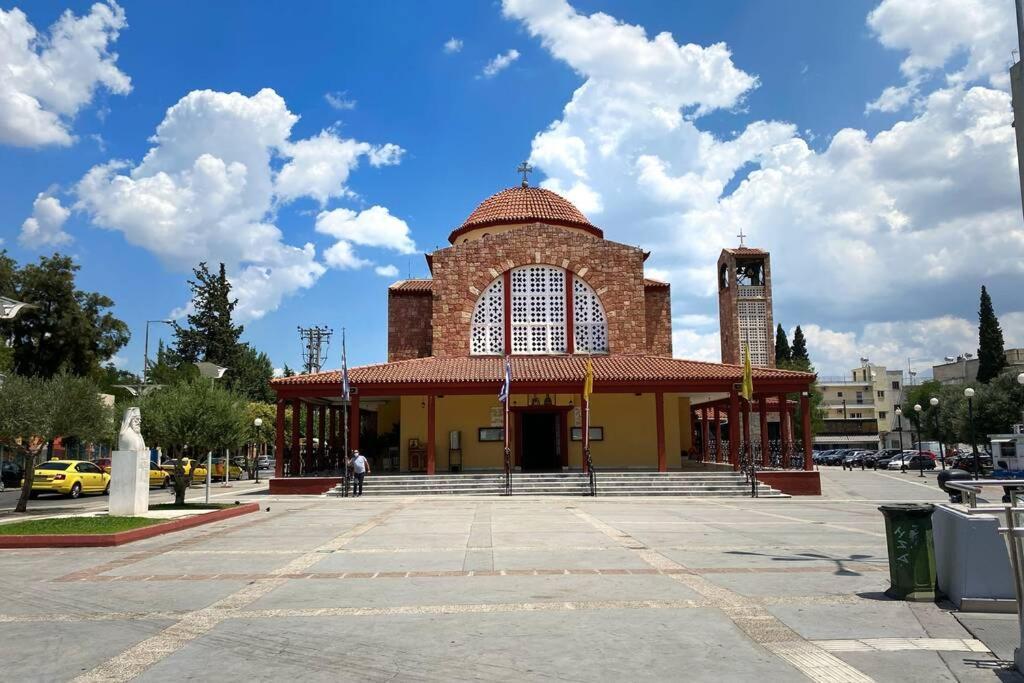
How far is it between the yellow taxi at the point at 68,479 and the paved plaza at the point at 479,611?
46.7 ft

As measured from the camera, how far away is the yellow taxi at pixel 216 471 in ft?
115

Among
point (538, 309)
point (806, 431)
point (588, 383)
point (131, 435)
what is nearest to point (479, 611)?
point (131, 435)

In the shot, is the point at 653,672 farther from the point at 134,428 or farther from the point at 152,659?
the point at 134,428

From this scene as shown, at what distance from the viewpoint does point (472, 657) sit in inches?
213

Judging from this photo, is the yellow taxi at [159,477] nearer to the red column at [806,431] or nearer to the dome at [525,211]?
the dome at [525,211]

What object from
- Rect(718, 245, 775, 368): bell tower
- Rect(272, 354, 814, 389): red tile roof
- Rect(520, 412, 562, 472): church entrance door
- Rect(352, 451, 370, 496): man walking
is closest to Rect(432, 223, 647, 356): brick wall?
Rect(272, 354, 814, 389): red tile roof

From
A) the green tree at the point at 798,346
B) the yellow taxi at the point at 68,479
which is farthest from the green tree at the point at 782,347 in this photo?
the yellow taxi at the point at 68,479

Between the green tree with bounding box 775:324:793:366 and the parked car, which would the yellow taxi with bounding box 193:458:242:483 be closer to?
the parked car

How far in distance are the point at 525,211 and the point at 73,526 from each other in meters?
23.4

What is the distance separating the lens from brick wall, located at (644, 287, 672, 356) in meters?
32.7

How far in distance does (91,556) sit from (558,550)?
6.73 m

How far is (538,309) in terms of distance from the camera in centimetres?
3020

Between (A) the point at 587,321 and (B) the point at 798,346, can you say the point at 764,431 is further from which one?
(B) the point at 798,346

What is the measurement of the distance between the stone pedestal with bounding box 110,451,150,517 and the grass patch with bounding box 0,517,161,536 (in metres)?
0.93
